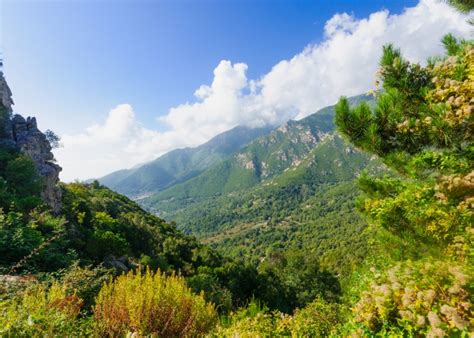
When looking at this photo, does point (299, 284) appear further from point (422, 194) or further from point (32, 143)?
point (422, 194)

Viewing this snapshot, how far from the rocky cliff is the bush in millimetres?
19385

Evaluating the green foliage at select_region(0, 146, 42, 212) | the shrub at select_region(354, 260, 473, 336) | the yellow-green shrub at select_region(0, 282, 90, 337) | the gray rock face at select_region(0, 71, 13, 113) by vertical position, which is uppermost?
the gray rock face at select_region(0, 71, 13, 113)

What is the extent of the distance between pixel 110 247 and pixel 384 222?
1714cm

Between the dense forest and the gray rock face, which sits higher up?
the gray rock face

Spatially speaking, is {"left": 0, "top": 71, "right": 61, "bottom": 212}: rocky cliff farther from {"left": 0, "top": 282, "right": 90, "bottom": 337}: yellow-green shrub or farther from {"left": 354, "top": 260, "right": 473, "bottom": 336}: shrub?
{"left": 354, "top": 260, "right": 473, "bottom": 336}: shrub

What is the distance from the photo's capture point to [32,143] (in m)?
27.0

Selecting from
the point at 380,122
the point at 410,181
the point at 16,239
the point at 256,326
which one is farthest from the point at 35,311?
the point at 410,181

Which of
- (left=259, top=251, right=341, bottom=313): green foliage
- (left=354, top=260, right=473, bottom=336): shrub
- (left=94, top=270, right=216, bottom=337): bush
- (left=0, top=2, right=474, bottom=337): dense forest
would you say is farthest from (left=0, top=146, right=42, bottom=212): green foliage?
(left=259, top=251, right=341, bottom=313): green foliage

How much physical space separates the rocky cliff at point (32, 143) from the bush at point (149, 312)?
19.4 metres

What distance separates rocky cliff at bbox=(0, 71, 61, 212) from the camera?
2289cm

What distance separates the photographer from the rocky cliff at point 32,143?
22891 millimetres

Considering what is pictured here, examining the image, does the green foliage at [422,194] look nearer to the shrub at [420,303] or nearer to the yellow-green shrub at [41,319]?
the shrub at [420,303]

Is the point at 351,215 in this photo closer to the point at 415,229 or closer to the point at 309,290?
the point at 309,290

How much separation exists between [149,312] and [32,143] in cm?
2966
